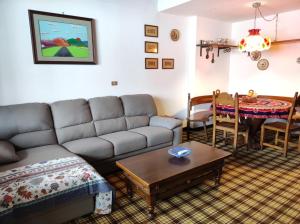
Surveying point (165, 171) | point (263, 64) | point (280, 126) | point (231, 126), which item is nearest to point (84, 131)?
point (165, 171)

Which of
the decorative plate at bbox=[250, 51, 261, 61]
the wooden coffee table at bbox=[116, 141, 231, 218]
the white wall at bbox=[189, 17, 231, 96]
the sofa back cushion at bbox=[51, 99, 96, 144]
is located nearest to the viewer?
the wooden coffee table at bbox=[116, 141, 231, 218]

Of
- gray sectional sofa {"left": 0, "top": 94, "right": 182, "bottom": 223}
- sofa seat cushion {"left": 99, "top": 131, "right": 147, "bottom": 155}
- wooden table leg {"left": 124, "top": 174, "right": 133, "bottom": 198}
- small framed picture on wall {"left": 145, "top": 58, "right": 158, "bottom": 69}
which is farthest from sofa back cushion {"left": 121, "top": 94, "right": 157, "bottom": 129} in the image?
wooden table leg {"left": 124, "top": 174, "right": 133, "bottom": 198}

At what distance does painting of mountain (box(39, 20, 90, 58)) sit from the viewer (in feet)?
9.16

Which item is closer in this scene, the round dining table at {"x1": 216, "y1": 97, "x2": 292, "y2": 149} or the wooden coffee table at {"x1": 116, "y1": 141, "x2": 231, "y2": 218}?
the wooden coffee table at {"x1": 116, "y1": 141, "x2": 231, "y2": 218}

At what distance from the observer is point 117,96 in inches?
138

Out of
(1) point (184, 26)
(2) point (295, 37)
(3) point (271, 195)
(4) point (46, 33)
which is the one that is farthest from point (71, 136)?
(2) point (295, 37)

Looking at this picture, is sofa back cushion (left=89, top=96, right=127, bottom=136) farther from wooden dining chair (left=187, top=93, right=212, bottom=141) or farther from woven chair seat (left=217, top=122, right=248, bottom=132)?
woven chair seat (left=217, top=122, right=248, bottom=132)

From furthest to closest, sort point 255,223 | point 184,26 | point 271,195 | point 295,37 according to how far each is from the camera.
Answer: point 184,26, point 295,37, point 271,195, point 255,223

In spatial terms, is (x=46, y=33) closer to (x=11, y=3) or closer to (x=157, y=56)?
(x=11, y=3)

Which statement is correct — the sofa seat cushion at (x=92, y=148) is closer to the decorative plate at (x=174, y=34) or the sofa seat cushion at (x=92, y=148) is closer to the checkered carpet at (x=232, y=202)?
the checkered carpet at (x=232, y=202)

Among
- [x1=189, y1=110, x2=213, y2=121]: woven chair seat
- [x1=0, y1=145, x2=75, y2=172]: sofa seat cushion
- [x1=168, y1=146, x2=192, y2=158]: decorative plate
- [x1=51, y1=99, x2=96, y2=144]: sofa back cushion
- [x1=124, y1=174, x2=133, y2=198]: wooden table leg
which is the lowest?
[x1=124, y1=174, x2=133, y2=198]: wooden table leg

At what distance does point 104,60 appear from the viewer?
3.33m

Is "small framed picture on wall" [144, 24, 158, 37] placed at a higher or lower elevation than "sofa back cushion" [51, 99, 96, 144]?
higher

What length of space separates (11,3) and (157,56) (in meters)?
2.25
